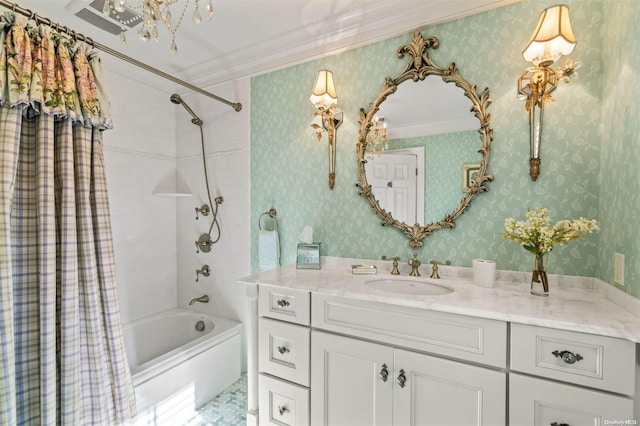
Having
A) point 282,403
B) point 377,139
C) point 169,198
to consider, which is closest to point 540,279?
point 377,139

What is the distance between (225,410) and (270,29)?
8.37 ft

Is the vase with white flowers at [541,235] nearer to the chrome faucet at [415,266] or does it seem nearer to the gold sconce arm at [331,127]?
the chrome faucet at [415,266]

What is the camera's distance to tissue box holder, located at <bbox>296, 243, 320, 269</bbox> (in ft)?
6.40

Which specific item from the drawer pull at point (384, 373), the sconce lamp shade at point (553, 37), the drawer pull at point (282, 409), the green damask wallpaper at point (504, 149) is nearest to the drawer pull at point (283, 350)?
the drawer pull at point (282, 409)

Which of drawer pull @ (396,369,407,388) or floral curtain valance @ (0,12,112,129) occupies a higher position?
floral curtain valance @ (0,12,112,129)

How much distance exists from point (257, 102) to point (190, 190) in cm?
101

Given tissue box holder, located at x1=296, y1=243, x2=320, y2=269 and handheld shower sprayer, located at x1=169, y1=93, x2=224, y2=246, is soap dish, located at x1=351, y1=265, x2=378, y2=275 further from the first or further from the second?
handheld shower sprayer, located at x1=169, y1=93, x2=224, y2=246

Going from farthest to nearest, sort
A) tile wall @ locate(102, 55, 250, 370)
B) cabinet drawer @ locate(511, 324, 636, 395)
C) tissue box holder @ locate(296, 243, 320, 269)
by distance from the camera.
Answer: tile wall @ locate(102, 55, 250, 370), tissue box holder @ locate(296, 243, 320, 269), cabinet drawer @ locate(511, 324, 636, 395)

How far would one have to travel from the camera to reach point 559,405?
1.00 metres

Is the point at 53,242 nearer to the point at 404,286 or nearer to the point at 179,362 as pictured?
the point at 179,362

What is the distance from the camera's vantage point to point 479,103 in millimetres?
1589

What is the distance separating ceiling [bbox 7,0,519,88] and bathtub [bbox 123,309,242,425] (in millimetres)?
2040

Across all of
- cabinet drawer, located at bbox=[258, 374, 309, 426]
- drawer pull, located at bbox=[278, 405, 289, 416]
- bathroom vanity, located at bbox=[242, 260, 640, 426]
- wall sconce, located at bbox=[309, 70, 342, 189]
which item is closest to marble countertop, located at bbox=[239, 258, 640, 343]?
bathroom vanity, located at bbox=[242, 260, 640, 426]

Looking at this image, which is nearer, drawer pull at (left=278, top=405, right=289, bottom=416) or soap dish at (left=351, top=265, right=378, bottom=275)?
drawer pull at (left=278, top=405, right=289, bottom=416)
